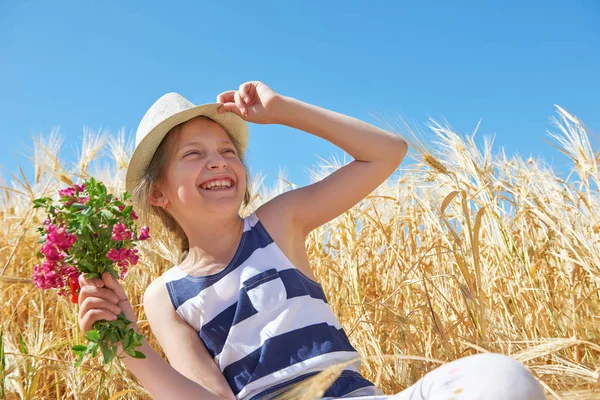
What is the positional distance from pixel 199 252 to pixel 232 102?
1.63ft

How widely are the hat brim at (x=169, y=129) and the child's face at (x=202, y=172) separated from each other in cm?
4

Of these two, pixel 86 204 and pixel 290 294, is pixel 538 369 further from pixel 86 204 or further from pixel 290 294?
pixel 86 204

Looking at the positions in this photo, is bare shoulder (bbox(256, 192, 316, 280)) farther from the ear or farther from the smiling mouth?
the ear

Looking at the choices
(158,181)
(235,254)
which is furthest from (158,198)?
(235,254)

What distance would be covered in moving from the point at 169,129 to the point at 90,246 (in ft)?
2.31

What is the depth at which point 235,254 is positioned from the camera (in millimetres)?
1856

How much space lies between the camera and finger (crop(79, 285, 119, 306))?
1.40 meters

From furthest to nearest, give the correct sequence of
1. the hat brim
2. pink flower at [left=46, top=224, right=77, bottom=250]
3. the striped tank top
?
the hat brim, the striped tank top, pink flower at [left=46, top=224, right=77, bottom=250]

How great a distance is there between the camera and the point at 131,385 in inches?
90.0

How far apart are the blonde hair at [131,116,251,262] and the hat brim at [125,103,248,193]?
16 mm

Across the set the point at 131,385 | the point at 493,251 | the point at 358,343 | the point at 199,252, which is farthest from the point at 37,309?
the point at 493,251

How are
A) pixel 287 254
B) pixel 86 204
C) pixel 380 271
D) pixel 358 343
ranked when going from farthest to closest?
pixel 380 271, pixel 358 343, pixel 287 254, pixel 86 204

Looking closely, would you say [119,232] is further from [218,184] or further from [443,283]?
[443,283]

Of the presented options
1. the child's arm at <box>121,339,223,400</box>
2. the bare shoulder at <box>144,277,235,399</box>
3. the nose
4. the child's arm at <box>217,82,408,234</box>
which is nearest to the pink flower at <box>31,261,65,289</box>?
the child's arm at <box>121,339,223,400</box>
